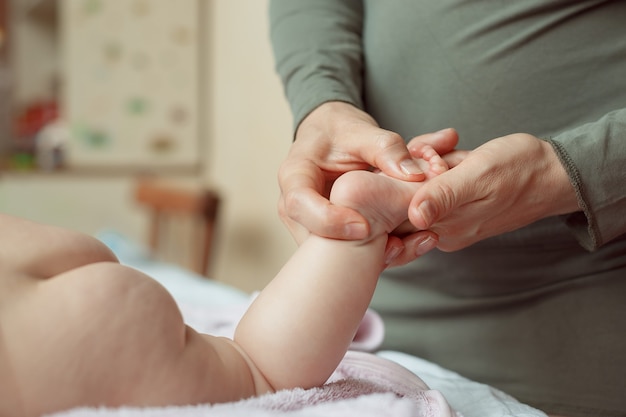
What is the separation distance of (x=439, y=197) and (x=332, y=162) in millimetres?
155

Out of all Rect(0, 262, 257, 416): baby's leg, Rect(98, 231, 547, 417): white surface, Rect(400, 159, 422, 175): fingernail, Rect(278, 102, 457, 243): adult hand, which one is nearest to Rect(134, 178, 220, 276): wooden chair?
Rect(98, 231, 547, 417): white surface

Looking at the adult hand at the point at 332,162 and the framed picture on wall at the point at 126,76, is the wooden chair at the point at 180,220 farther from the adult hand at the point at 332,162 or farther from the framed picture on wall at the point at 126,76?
the adult hand at the point at 332,162

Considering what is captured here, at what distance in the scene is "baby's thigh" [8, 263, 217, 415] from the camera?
43cm

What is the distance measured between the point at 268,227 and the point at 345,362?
1.61m

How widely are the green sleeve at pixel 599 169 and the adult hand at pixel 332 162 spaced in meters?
0.12

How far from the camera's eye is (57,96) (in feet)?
10.2

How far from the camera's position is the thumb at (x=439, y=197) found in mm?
553

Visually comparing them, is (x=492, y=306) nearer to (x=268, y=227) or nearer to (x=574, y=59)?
(x=574, y=59)

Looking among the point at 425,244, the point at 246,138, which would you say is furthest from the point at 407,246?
the point at 246,138

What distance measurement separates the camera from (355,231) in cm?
54


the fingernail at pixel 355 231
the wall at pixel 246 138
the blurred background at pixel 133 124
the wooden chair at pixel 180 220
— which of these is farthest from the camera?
the blurred background at pixel 133 124

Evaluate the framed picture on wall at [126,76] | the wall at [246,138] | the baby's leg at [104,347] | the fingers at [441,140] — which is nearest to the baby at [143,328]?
the baby's leg at [104,347]

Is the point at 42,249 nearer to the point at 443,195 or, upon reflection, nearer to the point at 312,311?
the point at 312,311

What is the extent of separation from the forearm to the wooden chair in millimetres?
1672
